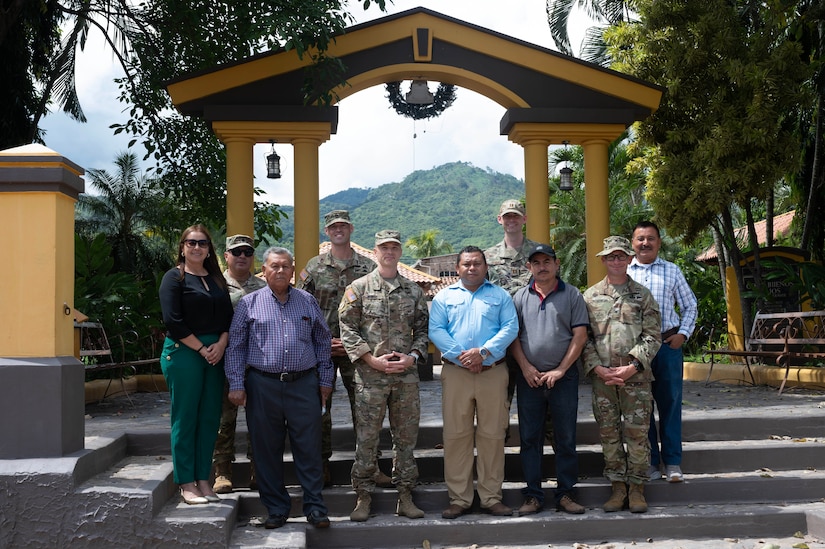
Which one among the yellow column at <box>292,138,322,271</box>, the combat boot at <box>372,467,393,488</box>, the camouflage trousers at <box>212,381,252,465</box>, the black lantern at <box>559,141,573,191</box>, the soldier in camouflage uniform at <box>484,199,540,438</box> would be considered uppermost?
the black lantern at <box>559,141,573,191</box>

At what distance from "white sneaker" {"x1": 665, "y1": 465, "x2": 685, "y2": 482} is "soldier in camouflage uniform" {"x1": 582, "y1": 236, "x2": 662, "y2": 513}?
34cm

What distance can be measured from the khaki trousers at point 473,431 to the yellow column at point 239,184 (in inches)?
191

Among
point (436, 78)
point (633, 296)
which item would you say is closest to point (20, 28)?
point (436, 78)

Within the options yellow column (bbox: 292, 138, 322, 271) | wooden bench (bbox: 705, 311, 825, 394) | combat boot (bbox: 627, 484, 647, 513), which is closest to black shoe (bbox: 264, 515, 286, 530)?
combat boot (bbox: 627, 484, 647, 513)

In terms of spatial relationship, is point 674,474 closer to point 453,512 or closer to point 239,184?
point 453,512

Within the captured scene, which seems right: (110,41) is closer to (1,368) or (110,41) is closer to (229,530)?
(1,368)

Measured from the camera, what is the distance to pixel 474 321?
5461 mm

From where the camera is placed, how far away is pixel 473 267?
18.1ft

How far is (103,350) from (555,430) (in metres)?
5.63

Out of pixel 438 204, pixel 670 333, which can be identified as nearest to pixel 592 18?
pixel 670 333

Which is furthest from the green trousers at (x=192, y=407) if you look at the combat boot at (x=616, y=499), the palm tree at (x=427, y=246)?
the palm tree at (x=427, y=246)

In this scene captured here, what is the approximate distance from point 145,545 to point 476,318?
2608mm

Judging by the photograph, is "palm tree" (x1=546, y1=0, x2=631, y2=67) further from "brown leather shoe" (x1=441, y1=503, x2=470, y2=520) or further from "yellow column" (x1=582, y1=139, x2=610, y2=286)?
"brown leather shoe" (x1=441, y1=503, x2=470, y2=520)

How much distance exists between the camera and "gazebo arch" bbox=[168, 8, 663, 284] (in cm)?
945
